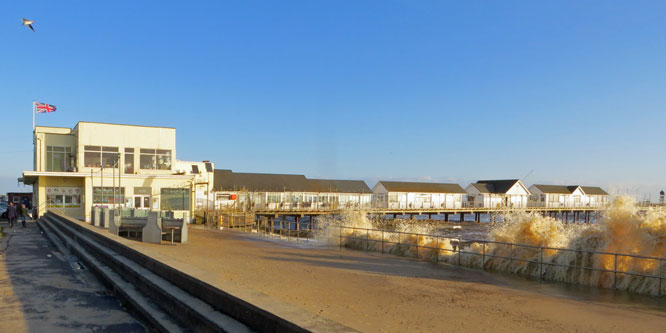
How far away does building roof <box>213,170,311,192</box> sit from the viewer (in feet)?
212

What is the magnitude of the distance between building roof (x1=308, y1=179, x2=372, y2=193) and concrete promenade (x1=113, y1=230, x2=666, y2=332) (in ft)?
183

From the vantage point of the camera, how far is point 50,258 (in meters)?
13.1

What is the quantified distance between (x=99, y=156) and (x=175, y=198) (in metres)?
6.57

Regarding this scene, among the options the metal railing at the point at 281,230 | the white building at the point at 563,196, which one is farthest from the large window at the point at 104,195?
A: the white building at the point at 563,196

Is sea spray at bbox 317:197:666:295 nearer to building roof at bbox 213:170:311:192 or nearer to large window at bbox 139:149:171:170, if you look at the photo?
large window at bbox 139:149:171:170

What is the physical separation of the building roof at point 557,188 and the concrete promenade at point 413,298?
84.0 meters

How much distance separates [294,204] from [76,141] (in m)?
32.5

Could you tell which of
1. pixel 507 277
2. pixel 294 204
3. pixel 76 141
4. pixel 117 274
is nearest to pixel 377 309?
pixel 117 274

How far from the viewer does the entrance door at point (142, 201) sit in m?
36.8

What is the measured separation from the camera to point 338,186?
75.3 m

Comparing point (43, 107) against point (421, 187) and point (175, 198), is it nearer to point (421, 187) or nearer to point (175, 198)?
point (175, 198)

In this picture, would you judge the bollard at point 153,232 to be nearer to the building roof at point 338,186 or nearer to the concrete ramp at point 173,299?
the concrete ramp at point 173,299

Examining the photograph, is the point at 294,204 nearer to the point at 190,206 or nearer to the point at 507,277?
the point at 190,206

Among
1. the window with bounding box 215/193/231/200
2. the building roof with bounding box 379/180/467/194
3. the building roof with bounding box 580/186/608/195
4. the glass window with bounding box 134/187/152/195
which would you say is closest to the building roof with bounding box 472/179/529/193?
the building roof with bounding box 379/180/467/194
